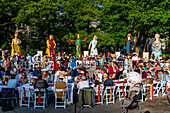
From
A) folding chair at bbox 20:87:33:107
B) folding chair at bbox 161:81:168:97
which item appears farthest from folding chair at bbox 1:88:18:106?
folding chair at bbox 161:81:168:97

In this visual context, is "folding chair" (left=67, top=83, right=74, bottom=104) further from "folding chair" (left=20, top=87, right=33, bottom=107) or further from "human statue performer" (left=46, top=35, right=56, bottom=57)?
"human statue performer" (left=46, top=35, right=56, bottom=57)

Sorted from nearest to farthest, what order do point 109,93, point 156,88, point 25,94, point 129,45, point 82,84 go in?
point 25,94, point 82,84, point 109,93, point 156,88, point 129,45

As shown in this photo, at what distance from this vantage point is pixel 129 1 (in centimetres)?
2673

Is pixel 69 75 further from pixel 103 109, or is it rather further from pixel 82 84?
pixel 103 109

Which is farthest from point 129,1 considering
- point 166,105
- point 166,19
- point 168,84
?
point 166,105

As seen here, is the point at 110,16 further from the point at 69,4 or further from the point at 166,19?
the point at 166,19

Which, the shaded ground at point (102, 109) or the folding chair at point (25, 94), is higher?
the folding chair at point (25, 94)

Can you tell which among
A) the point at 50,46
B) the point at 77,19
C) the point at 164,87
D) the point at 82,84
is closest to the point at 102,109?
the point at 82,84

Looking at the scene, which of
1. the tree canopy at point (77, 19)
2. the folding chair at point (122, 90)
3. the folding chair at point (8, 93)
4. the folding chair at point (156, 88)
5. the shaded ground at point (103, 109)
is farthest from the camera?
the tree canopy at point (77, 19)

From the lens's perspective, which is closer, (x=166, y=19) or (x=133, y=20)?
(x=166, y=19)

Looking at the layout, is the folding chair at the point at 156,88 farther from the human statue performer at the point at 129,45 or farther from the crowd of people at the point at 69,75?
the human statue performer at the point at 129,45

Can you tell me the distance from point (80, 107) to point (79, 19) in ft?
72.0

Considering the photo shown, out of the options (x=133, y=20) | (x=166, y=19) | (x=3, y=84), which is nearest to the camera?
(x=3, y=84)

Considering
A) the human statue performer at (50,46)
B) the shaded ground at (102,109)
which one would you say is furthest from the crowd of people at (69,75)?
the human statue performer at (50,46)
